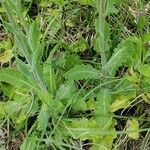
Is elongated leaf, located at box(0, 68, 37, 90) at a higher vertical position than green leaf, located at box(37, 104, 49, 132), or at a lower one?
higher

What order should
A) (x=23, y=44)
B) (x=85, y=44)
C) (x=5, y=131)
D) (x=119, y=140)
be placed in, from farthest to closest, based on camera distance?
(x=85, y=44), (x=5, y=131), (x=119, y=140), (x=23, y=44)

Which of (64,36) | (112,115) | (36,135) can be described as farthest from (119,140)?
(64,36)

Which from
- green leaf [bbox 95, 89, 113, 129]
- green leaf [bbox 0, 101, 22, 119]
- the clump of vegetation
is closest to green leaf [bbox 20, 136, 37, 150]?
the clump of vegetation

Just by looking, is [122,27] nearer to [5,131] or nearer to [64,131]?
[64,131]

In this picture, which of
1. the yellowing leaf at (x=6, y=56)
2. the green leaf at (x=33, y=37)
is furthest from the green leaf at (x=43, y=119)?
the yellowing leaf at (x=6, y=56)

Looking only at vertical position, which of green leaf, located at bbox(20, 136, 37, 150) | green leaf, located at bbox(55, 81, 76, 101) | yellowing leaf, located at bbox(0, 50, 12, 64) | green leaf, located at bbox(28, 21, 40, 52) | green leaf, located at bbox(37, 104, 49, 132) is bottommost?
green leaf, located at bbox(20, 136, 37, 150)

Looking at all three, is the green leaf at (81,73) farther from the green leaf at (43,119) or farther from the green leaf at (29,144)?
the green leaf at (29,144)

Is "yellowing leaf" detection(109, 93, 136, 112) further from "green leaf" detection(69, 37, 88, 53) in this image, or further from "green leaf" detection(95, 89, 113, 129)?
"green leaf" detection(69, 37, 88, 53)
